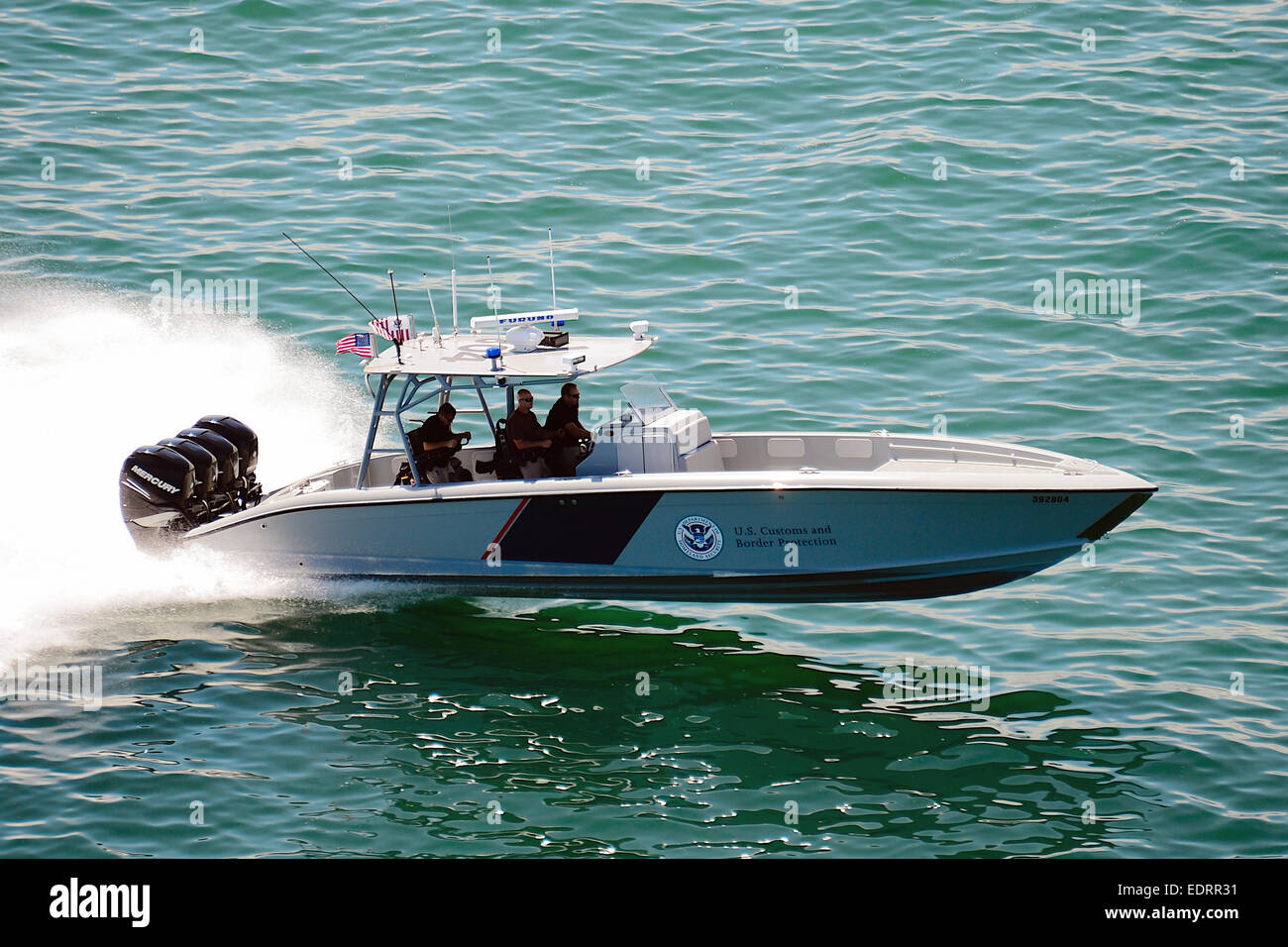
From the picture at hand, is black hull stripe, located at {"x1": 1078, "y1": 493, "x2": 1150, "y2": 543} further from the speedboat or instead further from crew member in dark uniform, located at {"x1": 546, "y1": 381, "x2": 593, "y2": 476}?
crew member in dark uniform, located at {"x1": 546, "y1": 381, "x2": 593, "y2": 476}

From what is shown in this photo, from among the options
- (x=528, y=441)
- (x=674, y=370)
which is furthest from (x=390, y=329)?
(x=674, y=370)

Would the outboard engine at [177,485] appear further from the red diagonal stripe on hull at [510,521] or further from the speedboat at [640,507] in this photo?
the red diagonal stripe on hull at [510,521]

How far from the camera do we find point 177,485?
12719mm

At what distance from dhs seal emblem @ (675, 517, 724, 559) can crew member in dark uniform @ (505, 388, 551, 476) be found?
4.50ft

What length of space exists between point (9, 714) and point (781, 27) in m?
16.4

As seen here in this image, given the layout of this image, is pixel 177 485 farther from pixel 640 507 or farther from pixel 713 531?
pixel 713 531

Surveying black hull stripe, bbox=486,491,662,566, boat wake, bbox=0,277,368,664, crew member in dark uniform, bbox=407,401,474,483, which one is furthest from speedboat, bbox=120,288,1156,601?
boat wake, bbox=0,277,368,664

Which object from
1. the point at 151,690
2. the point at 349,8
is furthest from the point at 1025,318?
the point at 349,8

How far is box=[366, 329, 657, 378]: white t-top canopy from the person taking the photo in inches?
461

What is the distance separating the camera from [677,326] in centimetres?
1709

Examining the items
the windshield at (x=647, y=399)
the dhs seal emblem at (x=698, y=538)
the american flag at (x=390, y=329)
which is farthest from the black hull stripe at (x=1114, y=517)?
the american flag at (x=390, y=329)

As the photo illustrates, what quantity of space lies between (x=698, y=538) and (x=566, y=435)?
1556 mm

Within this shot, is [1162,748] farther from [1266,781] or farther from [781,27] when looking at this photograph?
[781,27]

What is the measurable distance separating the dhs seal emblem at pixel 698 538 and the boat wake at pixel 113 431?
10.1 ft
